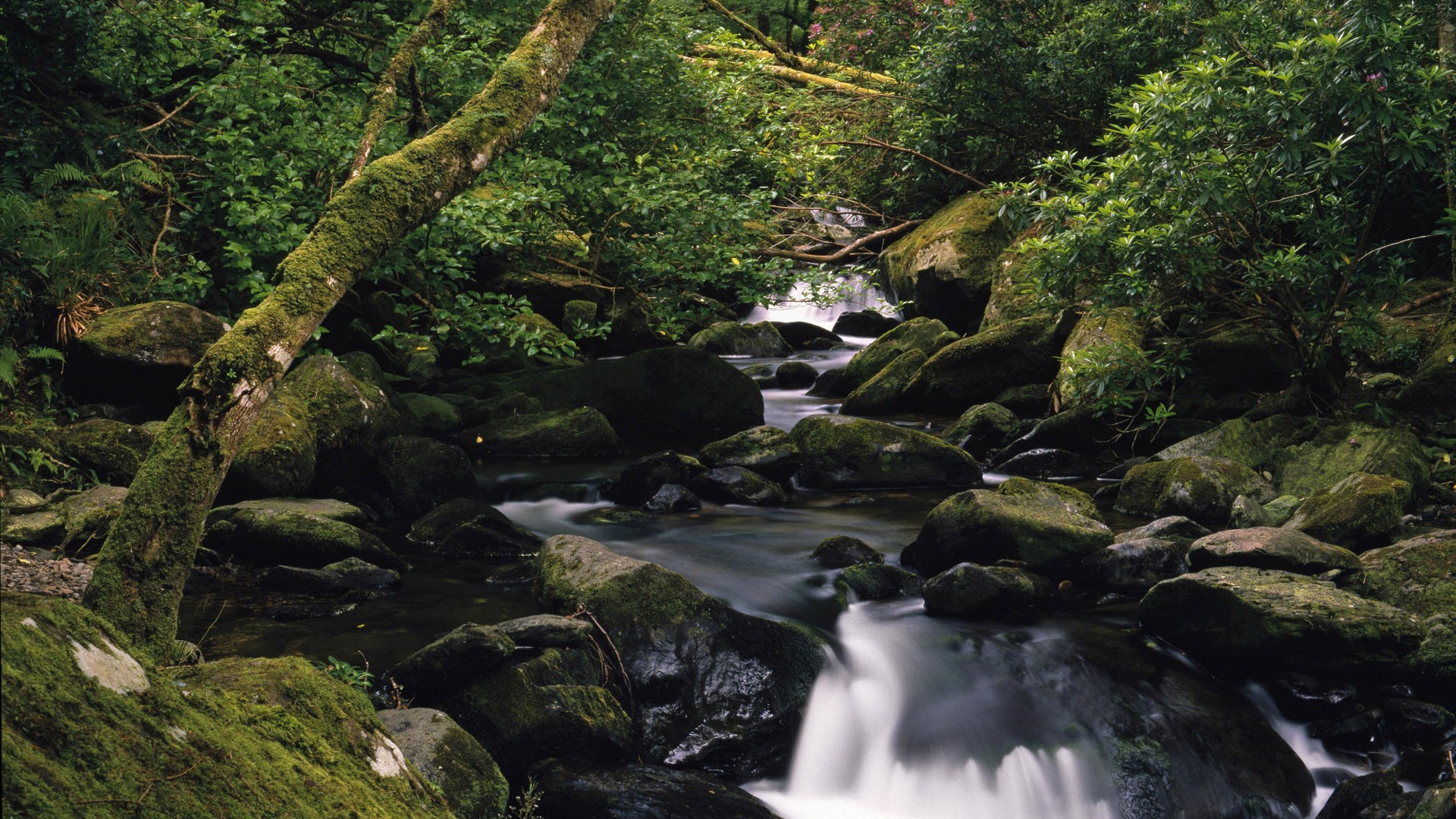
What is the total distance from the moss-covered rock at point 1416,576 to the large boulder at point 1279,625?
0.31 metres

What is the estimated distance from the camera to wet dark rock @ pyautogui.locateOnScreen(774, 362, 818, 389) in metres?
14.3

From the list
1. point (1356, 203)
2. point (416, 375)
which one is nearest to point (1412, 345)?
point (1356, 203)

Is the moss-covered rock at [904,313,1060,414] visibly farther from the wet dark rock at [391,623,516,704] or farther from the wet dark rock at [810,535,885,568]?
the wet dark rock at [391,623,516,704]

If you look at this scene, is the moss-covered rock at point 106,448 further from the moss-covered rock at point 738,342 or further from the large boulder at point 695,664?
the moss-covered rock at point 738,342

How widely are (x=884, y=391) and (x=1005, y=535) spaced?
550 centimetres

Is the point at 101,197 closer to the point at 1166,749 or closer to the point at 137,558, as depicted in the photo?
the point at 137,558

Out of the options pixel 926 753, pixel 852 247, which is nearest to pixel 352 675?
pixel 926 753

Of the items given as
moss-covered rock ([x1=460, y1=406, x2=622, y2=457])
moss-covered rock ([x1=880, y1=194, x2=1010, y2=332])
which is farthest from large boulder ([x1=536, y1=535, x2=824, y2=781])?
moss-covered rock ([x1=880, y1=194, x2=1010, y2=332])

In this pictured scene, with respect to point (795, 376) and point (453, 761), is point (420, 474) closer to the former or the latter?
point (453, 761)

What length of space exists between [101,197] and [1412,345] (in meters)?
11.8

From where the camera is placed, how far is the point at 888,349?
13.8 meters

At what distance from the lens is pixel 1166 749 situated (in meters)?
5.34

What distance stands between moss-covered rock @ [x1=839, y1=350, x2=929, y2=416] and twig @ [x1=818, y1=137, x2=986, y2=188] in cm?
324

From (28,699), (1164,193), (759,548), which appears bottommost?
(759,548)
